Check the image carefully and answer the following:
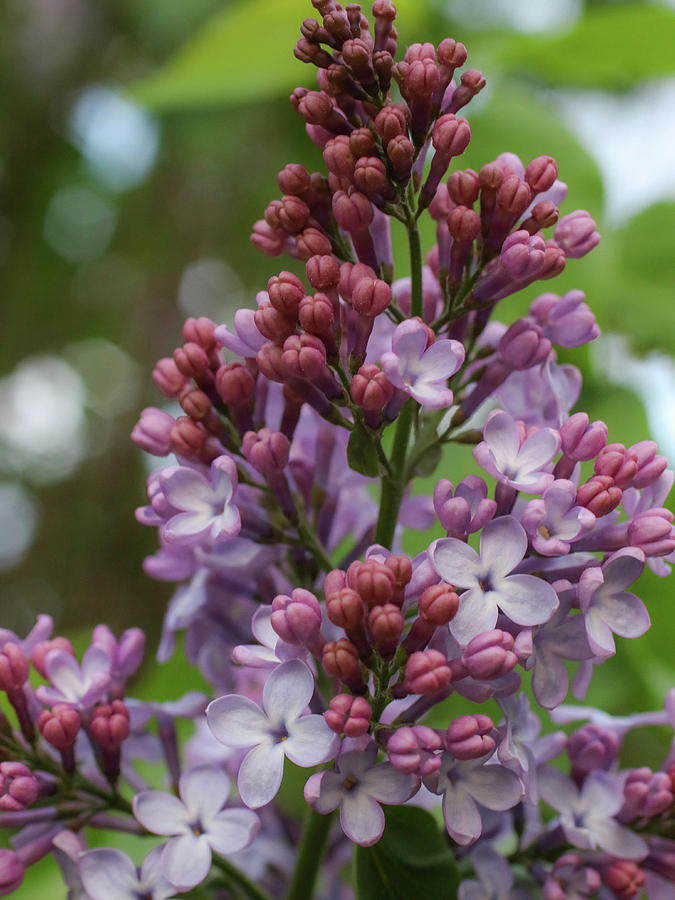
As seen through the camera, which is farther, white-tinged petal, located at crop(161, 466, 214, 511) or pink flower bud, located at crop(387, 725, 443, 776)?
white-tinged petal, located at crop(161, 466, 214, 511)

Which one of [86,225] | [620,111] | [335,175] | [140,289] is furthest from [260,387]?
[140,289]

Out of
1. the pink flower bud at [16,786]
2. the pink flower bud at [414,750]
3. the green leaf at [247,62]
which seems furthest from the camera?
the green leaf at [247,62]

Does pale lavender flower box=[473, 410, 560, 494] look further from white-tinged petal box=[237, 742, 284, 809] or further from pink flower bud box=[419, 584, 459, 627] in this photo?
white-tinged petal box=[237, 742, 284, 809]

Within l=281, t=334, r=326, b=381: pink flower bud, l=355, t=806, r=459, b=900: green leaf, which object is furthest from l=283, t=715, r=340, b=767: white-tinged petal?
l=281, t=334, r=326, b=381: pink flower bud

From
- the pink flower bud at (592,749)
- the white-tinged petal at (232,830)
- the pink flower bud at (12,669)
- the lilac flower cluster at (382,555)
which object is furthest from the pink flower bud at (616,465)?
the pink flower bud at (12,669)

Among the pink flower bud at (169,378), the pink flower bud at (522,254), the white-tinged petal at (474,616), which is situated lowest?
the white-tinged petal at (474,616)

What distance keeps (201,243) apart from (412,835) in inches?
94.1

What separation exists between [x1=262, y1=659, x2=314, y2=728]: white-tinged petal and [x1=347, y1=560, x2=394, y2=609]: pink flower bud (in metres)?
0.06

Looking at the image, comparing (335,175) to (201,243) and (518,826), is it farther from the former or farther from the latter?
(201,243)

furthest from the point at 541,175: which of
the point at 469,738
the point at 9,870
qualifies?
the point at 9,870

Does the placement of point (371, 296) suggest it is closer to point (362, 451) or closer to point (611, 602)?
point (362, 451)

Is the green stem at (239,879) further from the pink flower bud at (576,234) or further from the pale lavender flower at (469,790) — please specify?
the pink flower bud at (576,234)

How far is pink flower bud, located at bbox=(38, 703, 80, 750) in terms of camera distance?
2.24 ft

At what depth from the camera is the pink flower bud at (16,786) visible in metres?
0.67
